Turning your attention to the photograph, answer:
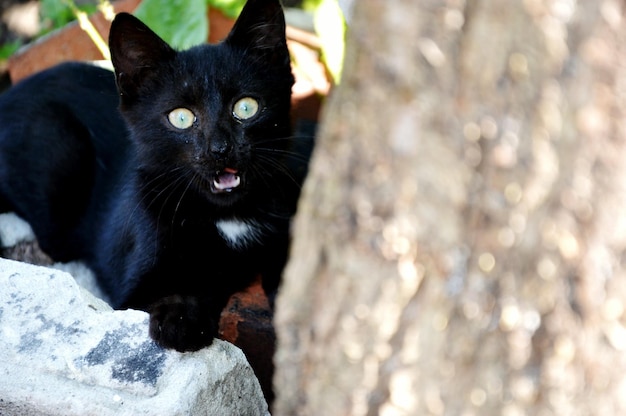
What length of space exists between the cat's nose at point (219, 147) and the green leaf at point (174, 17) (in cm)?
157

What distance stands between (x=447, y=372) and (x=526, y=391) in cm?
12

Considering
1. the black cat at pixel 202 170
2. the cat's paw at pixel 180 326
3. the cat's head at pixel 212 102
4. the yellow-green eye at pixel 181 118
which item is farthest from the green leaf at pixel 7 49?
the cat's paw at pixel 180 326

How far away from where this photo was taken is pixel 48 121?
3074 millimetres

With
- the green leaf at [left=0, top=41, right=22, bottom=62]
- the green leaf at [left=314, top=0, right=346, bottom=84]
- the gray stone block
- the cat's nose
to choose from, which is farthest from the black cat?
the green leaf at [left=0, top=41, right=22, bottom=62]

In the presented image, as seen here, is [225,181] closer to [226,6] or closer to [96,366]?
[96,366]

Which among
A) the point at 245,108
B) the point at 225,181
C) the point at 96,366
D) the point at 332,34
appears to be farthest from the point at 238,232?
the point at 332,34

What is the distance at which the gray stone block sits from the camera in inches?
71.8

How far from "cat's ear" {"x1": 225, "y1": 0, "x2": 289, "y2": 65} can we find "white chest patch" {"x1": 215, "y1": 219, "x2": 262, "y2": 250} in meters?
0.51

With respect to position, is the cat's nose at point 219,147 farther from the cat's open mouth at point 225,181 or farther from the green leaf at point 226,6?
the green leaf at point 226,6

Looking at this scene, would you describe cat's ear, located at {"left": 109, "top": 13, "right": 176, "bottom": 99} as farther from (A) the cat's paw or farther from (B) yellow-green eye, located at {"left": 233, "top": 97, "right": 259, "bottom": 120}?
(A) the cat's paw

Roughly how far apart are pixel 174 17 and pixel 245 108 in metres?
1.50

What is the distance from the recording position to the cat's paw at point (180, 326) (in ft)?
→ 6.34

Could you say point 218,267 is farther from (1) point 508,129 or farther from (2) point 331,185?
(1) point 508,129

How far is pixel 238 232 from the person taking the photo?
2494 mm
